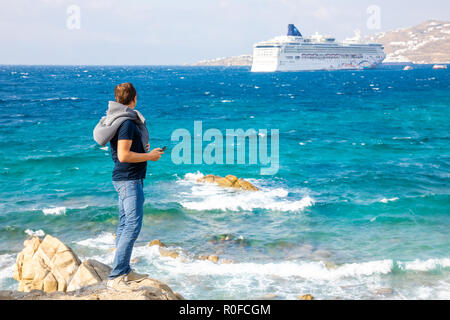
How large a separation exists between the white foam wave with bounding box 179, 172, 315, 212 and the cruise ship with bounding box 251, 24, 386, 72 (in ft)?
423

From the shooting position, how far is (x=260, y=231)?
14445mm

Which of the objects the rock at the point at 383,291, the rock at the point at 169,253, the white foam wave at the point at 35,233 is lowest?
the white foam wave at the point at 35,233

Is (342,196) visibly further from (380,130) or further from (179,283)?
(380,130)

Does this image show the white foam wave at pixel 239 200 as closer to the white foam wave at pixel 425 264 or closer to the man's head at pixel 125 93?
the white foam wave at pixel 425 264

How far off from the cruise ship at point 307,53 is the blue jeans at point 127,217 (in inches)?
5605

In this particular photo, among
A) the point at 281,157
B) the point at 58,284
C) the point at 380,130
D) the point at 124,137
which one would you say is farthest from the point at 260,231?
the point at 380,130

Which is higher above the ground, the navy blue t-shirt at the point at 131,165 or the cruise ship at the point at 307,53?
the cruise ship at the point at 307,53

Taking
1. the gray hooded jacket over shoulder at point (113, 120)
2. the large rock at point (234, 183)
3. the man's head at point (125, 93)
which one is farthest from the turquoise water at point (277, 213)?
the man's head at point (125, 93)

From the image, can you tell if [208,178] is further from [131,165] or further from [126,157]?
[126,157]

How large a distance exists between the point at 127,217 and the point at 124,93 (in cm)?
151

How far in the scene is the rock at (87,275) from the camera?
6.97m

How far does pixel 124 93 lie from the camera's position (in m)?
4.98

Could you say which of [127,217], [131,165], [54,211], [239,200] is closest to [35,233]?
[54,211]

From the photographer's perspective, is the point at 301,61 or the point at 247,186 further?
the point at 301,61
